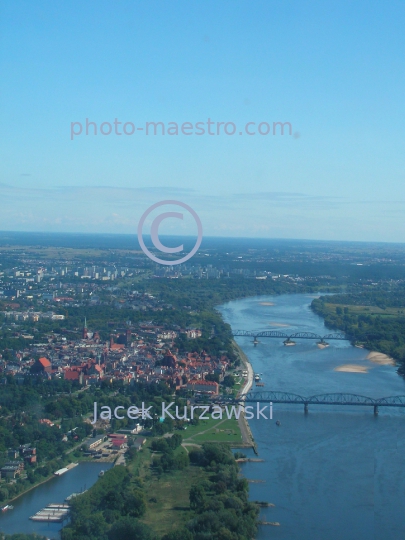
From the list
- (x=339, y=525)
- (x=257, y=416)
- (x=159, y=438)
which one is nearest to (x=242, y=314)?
(x=257, y=416)

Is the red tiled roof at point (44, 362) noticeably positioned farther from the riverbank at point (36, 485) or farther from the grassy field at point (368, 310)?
the grassy field at point (368, 310)

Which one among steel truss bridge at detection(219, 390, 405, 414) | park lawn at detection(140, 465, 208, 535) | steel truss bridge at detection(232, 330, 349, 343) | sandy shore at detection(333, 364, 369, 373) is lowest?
park lawn at detection(140, 465, 208, 535)

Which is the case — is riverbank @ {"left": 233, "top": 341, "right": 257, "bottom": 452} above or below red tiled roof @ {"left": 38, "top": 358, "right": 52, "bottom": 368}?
below

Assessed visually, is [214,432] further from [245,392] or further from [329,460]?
[245,392]

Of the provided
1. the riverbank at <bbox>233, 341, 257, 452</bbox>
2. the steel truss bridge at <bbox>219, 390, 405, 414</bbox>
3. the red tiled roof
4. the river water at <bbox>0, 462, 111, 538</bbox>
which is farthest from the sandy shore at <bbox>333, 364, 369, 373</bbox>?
the river water at <bbox>0, 462, 111, 538</bbox>

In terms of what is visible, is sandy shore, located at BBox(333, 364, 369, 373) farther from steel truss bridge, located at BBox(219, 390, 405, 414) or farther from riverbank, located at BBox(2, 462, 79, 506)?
riverbank, located at BBox(2, 462, 79, 506)

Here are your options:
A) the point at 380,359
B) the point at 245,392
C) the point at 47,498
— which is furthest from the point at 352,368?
the point at 47,498
